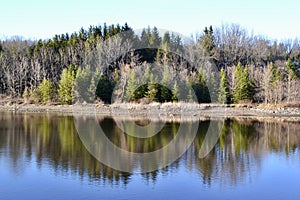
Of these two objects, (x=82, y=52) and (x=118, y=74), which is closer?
(x=118, y=74)

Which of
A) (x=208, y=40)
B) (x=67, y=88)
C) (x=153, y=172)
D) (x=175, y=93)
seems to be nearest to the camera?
(x=153, y=172)

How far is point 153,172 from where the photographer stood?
18.6 m

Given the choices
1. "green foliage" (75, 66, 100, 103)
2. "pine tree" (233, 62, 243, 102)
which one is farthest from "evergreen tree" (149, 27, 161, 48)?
"pine tree" (233, 62, 243, 102)

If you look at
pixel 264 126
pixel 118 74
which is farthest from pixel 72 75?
pixel 264 126

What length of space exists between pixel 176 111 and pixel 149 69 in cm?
722

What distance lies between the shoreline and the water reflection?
16.4 feet

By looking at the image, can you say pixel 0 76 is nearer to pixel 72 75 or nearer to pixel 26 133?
pixel 72 75

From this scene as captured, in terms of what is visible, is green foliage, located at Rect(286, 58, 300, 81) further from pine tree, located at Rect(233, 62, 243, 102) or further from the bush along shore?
pine tree, located at Rect(233, 62, 243, 102)

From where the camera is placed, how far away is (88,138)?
27250 millimetres

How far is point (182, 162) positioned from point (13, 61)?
148 ft

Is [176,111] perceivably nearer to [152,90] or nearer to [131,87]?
[152,90]

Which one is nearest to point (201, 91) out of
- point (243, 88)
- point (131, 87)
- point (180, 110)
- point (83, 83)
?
point (180, 110)

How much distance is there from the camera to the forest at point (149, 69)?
150 ft

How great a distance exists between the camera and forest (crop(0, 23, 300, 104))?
4578 centimetres
